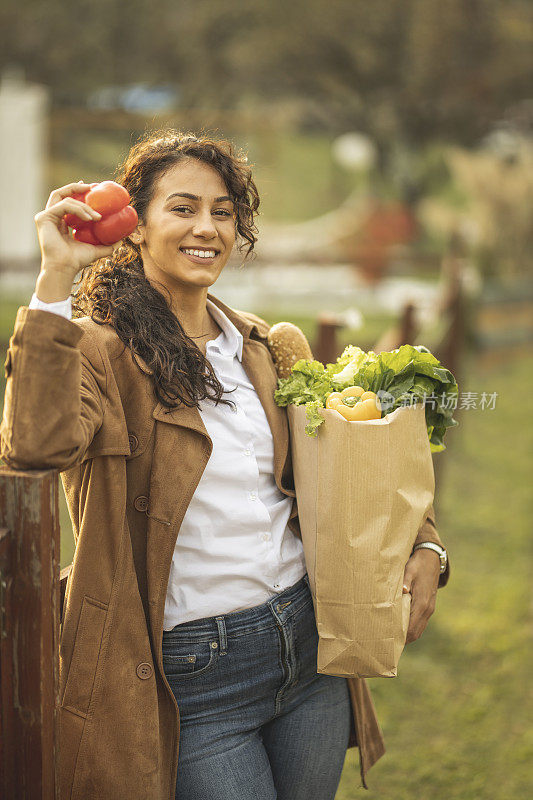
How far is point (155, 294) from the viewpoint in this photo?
1945 millimetres

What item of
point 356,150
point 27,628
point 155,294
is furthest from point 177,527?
point 356,150

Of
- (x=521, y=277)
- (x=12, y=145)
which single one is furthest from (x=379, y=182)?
(x=521, y=277)

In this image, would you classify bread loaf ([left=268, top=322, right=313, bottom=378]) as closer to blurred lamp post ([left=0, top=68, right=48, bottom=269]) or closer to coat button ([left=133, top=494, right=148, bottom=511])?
coat button ([left=133, top=494, right=148, bottom=511])

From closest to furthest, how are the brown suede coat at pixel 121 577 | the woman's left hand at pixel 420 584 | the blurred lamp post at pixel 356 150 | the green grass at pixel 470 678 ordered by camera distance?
1. the brown suede coat at pixel 121 577
2. the woman's left hand at pixel 420 584
3. the green grass at pixel 470 678
4. the blurred lamp post at pixel 356 150

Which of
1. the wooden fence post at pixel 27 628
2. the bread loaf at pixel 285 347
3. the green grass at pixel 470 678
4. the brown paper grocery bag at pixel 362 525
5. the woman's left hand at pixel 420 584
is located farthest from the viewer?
the green grass at pixel 470 678

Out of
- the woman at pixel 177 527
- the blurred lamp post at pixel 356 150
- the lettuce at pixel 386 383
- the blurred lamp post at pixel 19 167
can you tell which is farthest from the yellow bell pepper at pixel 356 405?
the blurred lamp post at pixel 356 150

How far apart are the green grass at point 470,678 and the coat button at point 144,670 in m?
1.78

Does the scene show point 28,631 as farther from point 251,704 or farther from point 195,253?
point 195,253

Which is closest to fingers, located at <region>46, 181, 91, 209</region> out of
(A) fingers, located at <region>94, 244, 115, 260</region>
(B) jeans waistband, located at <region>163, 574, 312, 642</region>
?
(A) fingers, located at <region>94, 244, 115, 260</region>

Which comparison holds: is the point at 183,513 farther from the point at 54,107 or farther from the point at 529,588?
the point at 54,107

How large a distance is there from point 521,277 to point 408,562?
A: 1098cm

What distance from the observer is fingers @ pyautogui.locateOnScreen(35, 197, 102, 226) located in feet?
5.22

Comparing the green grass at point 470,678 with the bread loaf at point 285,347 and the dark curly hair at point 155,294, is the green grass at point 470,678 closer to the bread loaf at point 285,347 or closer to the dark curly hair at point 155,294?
the bread loaf at point 285,347

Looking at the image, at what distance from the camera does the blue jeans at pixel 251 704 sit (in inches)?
73.5
